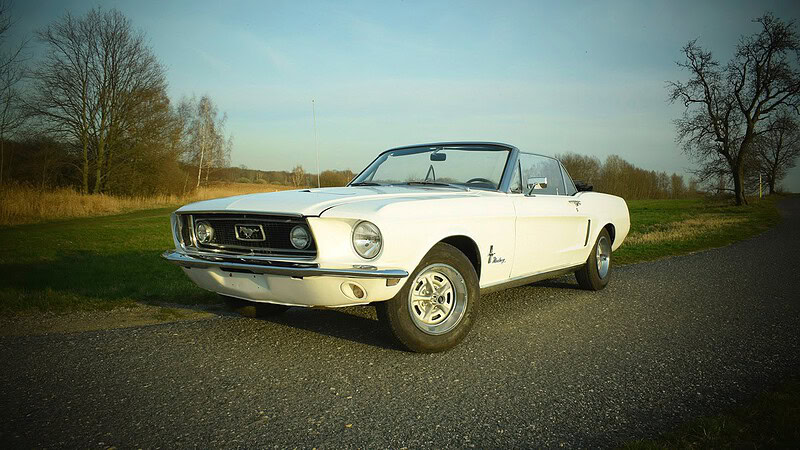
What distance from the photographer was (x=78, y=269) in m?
7.52

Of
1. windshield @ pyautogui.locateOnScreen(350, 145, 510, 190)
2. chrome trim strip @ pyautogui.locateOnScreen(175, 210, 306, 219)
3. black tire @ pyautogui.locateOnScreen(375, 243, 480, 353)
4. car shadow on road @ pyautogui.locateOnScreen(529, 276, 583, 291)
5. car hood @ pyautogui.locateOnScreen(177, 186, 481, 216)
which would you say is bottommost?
car shadow on road @ pyautogui.locateOnScreen(529, 276, 583, 291)

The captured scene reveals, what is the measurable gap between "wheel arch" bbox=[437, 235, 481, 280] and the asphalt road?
1.91 ft

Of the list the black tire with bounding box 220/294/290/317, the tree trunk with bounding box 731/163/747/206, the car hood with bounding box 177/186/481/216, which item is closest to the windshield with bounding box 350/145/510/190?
the car hood with bounding box 177/186/481/216

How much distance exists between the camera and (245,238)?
140 inches

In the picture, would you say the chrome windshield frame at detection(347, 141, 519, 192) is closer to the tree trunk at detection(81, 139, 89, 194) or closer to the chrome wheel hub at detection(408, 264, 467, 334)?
the chrome wheel hub at detection(408, 264, 467, 334)

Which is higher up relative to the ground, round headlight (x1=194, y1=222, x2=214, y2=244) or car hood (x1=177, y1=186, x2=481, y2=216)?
car hood (x1=177, y1=186, x2=481, y2=216)

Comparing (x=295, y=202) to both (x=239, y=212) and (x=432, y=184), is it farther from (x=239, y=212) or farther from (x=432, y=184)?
(x=432, y=184)

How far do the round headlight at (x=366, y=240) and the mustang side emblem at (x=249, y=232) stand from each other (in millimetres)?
716

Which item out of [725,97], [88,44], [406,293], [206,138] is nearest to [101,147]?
[88,44]

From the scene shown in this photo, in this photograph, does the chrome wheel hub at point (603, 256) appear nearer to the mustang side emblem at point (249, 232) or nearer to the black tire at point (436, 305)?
the black tire at point (436, 305)

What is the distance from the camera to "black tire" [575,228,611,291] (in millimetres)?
5730

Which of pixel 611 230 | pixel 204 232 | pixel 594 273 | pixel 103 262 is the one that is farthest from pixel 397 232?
pixel 103 262

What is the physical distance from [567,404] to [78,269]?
24.6 ft

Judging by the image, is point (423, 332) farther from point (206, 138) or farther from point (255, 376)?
point (206, 138)
